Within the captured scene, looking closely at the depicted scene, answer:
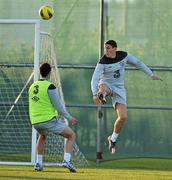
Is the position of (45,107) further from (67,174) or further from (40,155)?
(67,174)

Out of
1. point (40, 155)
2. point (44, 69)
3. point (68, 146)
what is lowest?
point (40, 155)

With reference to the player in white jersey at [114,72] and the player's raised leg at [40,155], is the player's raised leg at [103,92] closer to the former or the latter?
the player in white jersey at [114,72]

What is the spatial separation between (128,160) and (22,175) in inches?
209

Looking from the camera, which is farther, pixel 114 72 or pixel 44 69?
pixel 114 72

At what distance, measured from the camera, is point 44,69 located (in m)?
13.8

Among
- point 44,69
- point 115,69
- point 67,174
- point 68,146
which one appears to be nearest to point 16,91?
point 115,69

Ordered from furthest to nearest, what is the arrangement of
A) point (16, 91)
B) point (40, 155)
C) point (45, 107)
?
1. point (16, 91)
2. point (40, 155)
3. point (45, 107)

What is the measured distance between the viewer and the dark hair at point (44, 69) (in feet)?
45.0

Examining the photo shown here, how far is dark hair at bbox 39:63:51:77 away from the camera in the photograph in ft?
45.0

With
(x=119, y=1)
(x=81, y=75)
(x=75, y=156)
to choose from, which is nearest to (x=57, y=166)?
(x=75, y=156)

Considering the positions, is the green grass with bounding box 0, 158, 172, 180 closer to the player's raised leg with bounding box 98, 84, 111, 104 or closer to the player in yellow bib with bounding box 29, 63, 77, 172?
the player in yellow bib with bounding box 29, 63, 77, 172

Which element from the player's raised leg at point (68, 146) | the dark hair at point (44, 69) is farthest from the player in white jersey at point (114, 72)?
the dark hair at point (44, 69)

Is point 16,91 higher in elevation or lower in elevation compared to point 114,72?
lower

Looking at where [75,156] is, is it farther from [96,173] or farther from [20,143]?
[96,173]
